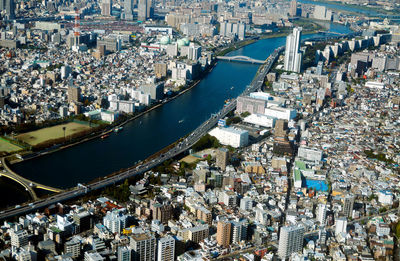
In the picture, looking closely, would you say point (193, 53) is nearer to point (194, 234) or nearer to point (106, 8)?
point (106, 8)

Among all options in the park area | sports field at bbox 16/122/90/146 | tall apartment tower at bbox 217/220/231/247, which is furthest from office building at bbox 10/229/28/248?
sports field at bbox 16/122/90/146

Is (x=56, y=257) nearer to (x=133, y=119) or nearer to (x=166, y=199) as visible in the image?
(x=166, y=199)

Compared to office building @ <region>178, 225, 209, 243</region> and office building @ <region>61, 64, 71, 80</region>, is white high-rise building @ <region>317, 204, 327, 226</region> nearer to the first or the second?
office building @ <region>178, 225, 209, 243</region>

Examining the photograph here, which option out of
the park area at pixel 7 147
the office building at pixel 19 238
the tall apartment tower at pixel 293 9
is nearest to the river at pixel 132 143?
the park area at pixel 7 147

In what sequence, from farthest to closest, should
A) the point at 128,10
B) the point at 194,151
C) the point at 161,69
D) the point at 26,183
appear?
the point at 128,10 < the point at 161,69 < the point at 194,151 < the point at 26,183

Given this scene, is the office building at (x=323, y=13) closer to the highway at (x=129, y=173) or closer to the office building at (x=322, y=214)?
the highway at (x=129, y=173)

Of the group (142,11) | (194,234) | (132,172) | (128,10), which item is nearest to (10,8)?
(128,10)

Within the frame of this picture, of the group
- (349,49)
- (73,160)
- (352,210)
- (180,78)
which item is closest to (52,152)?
(73,160)
